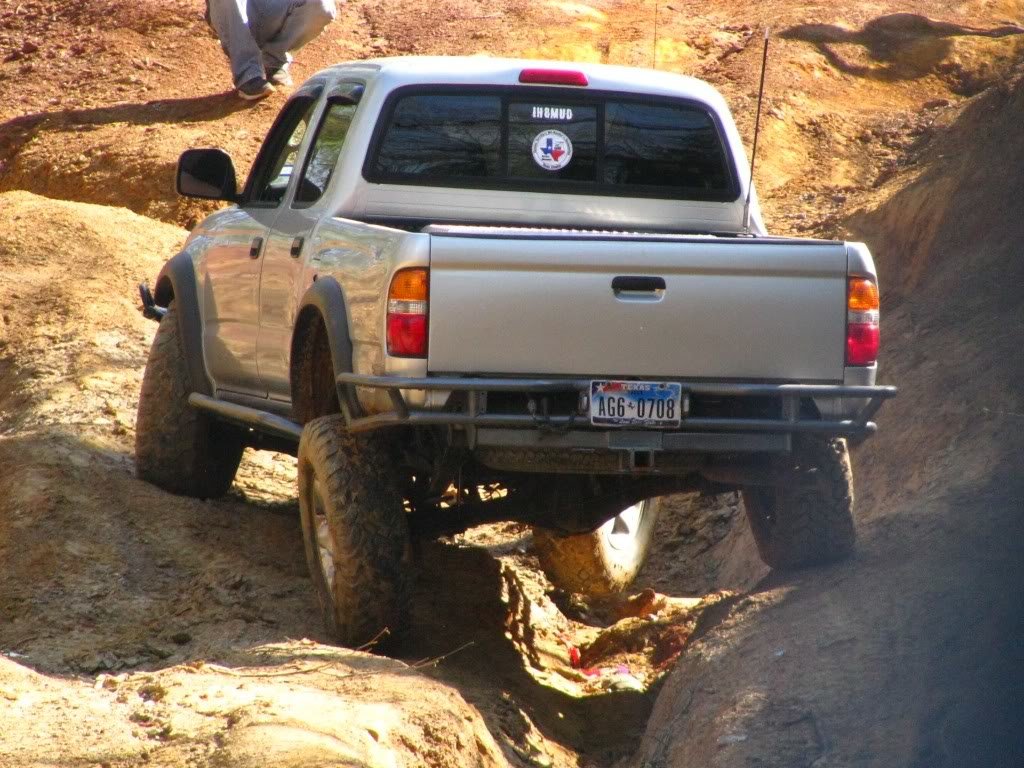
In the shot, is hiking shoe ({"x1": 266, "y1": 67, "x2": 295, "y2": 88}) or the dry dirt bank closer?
the dry dirt bank

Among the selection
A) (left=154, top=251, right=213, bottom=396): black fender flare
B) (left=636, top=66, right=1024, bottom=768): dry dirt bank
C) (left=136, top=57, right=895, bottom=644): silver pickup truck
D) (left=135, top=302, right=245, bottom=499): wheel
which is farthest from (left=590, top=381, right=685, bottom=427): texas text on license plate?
(left=135, top=302, right=245, bottom=499): wheel

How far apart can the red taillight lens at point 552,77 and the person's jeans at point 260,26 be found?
9990 mm

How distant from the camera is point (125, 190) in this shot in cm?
1420

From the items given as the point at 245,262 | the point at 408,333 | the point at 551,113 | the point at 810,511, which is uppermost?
the point at 551,113

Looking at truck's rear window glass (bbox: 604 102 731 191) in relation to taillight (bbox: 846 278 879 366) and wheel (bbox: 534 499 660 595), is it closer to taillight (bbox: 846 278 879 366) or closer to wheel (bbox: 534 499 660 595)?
taillight (bbox: 846 278 879 366)

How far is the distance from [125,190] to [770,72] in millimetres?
6807

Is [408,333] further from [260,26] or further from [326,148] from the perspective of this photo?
[260,26]

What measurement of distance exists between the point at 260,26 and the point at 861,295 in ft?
38.7

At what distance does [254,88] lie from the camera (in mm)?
15734

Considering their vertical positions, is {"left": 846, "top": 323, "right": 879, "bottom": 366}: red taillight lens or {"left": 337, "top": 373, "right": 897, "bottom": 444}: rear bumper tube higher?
{"left": 846, "top": 323, "right": 879, "bottom": 366}: red taillight lens

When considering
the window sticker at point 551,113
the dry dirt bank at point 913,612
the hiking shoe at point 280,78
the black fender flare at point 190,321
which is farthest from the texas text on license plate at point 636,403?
the hiking shoe at point 280,78

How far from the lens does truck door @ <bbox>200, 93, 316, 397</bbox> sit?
6602 millimetres

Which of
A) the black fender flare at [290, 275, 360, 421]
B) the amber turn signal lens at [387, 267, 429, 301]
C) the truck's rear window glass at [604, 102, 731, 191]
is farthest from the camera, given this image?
the truck's rear window glass at [604, 102, 731, 191]

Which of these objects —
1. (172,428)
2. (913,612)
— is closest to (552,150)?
(913,612)
